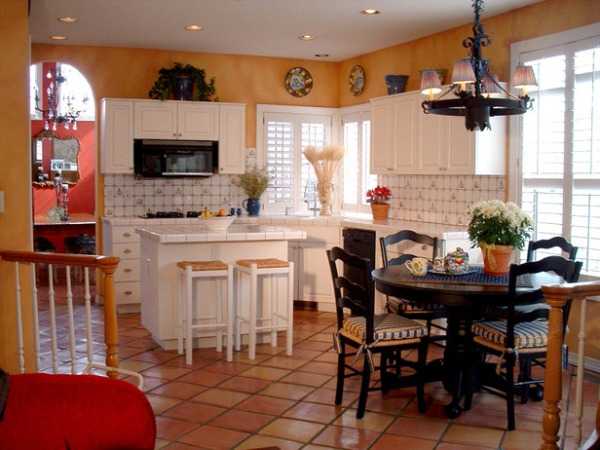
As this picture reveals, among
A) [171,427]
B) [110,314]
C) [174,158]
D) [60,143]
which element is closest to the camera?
[110,314]

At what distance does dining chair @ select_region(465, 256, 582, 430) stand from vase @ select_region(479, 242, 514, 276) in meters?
0.15

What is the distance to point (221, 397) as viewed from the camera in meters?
4.41

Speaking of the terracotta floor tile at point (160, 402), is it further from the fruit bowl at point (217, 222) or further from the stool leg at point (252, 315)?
the fruit bowl at point (217, 222)

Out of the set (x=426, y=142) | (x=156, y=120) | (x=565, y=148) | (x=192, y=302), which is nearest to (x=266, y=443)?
(x=192, y=302)

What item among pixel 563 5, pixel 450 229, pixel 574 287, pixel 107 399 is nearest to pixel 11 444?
pixel 107 399

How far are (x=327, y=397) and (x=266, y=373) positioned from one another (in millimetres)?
646

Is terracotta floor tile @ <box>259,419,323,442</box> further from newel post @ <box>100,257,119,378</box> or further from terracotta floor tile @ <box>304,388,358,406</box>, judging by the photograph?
newel post @ <box>100,257,119,378</box>

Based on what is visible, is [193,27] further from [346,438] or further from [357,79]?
[346,438]

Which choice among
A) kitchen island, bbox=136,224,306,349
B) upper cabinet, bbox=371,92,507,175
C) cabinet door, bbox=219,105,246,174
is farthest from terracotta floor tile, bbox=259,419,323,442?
cabinet door, bbox=219,105,246,174

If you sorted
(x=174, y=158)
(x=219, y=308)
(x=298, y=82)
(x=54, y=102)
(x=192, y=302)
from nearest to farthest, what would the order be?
(x=192, y=302) < (x=219, y=308) < (x=174, y=158) < (x=298, y=82) < (x=54, y=102)

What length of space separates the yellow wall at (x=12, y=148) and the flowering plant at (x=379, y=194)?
381 cm

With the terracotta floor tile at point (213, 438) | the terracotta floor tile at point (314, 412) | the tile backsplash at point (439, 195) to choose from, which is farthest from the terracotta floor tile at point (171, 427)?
the tile backsplash at point (439, 195)

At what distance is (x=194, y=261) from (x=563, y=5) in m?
3.34

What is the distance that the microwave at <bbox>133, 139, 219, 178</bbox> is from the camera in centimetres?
739
